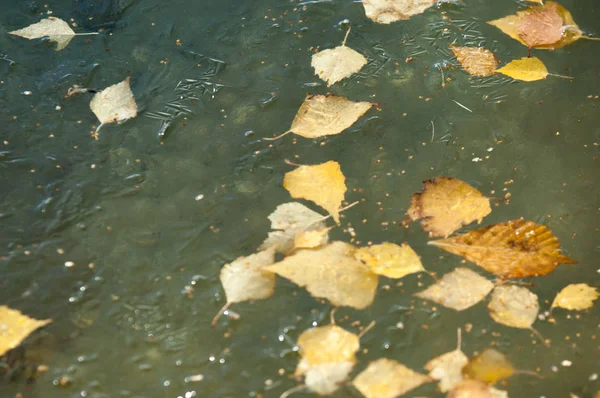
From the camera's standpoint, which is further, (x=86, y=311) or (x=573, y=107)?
(x=573, y=107)

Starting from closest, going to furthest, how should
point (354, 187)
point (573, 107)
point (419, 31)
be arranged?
point (354, 187) < point (573, 107) < point (419, 31)

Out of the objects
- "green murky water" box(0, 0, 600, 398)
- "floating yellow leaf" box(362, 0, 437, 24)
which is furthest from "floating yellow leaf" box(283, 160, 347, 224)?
"floating yellow leaf" box(362, 0, 437, 24)

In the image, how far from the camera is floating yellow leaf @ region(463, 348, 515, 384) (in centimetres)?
98

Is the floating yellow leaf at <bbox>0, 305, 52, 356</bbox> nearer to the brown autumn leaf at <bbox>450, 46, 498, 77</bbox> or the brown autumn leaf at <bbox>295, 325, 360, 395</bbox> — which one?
the brown autumn leaf at <bbox>295, 325, 360, 395</bbox>

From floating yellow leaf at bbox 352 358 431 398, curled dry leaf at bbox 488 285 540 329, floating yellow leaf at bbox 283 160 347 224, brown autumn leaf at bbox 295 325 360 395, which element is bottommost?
floating yellow leaf at bbox 352 358 431 398

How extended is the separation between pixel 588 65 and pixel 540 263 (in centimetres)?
54

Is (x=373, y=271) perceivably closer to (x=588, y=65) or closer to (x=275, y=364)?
(x=275, y=364)

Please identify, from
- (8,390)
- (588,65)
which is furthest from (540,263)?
(8,390)

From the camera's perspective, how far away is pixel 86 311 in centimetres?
106

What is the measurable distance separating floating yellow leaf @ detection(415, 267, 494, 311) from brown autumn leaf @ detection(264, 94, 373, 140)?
1.25ft

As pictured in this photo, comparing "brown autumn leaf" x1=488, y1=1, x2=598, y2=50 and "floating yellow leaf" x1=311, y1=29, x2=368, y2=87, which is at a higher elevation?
"brown autumn leaf" x1=488, y1=1, x2=598, y2=50

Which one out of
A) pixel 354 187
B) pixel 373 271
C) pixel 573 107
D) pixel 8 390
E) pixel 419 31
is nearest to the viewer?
pixel 8 390

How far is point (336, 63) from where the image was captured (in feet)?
4.55

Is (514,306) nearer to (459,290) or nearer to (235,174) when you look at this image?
(459,290)
